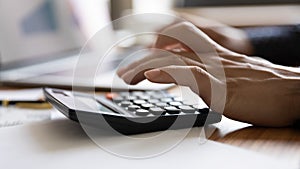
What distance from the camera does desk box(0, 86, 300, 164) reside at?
401 millimetres

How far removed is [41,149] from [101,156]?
68 mm

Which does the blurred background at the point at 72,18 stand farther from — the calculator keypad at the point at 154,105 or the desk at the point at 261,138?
the desk at the point at 261,138

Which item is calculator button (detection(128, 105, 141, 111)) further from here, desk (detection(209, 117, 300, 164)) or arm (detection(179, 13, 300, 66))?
arm (detection(179, 13, 300, 66))

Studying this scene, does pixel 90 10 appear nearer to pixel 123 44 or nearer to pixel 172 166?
pixel 123 44

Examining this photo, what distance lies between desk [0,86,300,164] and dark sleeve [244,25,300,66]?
1.00 ft

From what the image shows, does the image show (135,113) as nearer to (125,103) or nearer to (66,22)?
(125,103)

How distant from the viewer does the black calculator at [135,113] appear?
1.43 ft

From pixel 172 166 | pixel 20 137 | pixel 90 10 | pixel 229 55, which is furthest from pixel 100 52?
pixel 172 166

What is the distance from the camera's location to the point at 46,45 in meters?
0.89

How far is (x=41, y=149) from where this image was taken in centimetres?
41

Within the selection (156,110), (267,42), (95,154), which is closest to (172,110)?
(156,110)

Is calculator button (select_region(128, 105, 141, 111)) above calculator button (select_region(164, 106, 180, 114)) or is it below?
below

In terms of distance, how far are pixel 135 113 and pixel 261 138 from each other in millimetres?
149

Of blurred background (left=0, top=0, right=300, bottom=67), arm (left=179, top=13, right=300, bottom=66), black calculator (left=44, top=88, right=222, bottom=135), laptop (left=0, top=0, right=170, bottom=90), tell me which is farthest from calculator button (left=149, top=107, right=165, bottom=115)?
blurred background (left=0, top=0, right=300, bottom=67)
